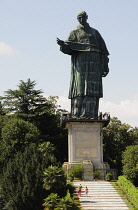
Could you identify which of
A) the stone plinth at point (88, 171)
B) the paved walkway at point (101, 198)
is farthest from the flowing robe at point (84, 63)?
the paved walkway at point (101, 198)

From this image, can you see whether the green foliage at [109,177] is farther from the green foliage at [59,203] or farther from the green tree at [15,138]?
the green foliage at [59,203]

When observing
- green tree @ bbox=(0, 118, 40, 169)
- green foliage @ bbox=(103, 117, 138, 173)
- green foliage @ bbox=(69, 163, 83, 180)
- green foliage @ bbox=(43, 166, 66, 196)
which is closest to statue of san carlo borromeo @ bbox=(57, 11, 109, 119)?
green tree @ bbox=(0, 118, 40, 169)

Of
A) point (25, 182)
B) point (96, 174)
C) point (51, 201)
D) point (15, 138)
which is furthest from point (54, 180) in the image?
point (15, 138)

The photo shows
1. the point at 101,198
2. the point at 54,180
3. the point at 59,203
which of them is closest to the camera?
the point at 59,203

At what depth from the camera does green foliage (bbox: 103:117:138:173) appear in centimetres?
4662

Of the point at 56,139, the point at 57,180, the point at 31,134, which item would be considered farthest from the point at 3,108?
the point at 57,180

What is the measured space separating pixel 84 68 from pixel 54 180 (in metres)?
15.0

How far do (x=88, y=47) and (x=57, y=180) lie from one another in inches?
631

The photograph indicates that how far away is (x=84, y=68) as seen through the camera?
3941 centimetres

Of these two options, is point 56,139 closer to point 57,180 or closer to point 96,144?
point 96,144

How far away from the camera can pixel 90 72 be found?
129 ft

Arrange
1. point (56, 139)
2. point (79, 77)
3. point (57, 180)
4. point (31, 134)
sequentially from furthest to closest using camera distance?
point (56, 139) → point (79, 77) → point (31, 134) → point (57, 180)

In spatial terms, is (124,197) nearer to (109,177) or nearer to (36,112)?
(109,177)

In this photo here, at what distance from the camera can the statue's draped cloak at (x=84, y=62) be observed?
1538 inches
